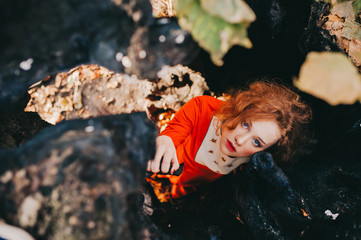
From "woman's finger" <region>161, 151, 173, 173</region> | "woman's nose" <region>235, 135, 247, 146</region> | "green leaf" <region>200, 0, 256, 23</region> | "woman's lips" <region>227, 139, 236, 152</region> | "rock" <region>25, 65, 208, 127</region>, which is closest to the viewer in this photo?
"green leaf" <region>200, 0, 256, 23</region>

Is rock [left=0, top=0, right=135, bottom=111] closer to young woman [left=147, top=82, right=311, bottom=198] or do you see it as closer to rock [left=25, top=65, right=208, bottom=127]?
rock [left=25, top=65, right=208, bottom=127]

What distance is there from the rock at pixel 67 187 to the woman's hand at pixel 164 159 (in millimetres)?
539

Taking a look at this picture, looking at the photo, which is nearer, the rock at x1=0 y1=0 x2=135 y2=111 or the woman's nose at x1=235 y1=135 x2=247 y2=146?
the rock at x1=0 y1=0 x2=135 y2=111

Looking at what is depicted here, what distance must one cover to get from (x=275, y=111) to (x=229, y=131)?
0.52 metres

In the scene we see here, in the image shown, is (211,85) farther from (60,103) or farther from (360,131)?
(60,103)

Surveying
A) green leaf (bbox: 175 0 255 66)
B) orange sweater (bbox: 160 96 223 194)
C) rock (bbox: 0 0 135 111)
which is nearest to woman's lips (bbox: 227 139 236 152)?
orange sweater (bbox: 160 96 223 194)

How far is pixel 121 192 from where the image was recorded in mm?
1065

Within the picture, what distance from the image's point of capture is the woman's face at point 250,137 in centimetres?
183

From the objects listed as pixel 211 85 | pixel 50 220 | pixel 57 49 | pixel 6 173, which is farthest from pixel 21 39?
pixel 211 85

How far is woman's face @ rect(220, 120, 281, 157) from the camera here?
1.83 meters

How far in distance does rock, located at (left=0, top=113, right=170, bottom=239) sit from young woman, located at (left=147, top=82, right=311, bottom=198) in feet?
2.03

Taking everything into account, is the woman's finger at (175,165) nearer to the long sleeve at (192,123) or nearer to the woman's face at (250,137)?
the long sleeve at (192,123)

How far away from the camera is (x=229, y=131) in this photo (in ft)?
6.41

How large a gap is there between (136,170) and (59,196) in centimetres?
41
